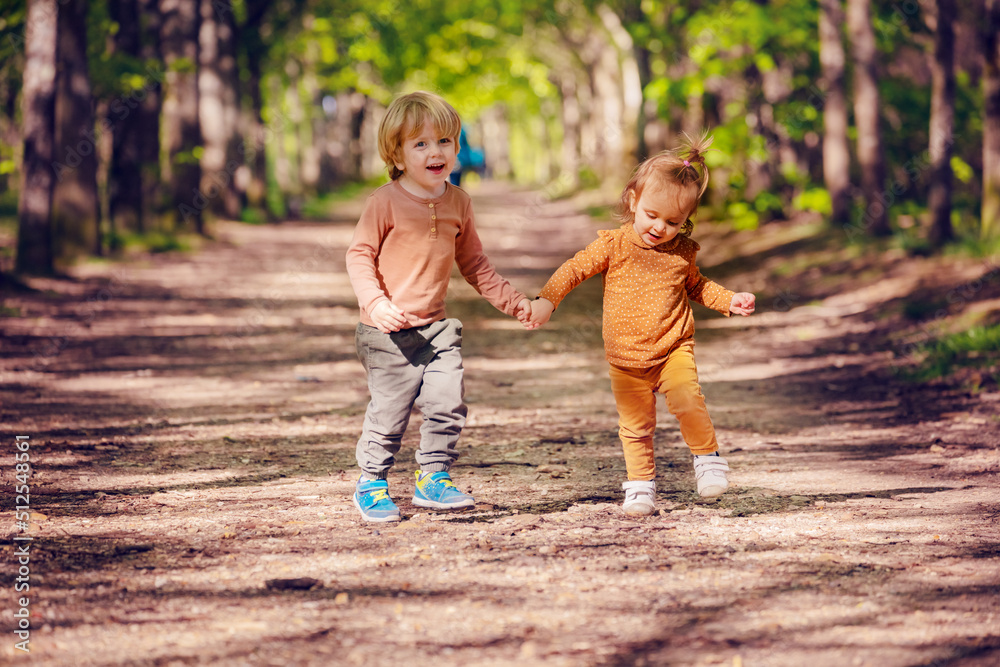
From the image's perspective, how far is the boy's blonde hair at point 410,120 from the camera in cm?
456

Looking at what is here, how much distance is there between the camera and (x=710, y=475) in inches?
192

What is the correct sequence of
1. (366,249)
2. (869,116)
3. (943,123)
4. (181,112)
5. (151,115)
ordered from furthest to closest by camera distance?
(181,112)
(151,115)
(869,116)
(943,123)
(366,249)

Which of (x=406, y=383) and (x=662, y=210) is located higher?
(x=662, y=210)

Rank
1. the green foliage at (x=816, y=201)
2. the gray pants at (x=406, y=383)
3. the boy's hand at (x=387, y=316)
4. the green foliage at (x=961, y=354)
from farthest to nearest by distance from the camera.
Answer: the green foliage at (x=816, y=201) → the green foliage at (x=961, y=354) → the gray pants at (x=406, y=383) → the boy's hand at (x=387, y=316)

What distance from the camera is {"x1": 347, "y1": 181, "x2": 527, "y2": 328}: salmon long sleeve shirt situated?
4.62 meters

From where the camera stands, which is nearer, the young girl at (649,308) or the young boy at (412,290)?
the young boy at (412,290)

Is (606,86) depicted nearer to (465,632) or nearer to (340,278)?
(340,278)

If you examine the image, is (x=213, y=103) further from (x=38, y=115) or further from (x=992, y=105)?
(x=992, y=105)

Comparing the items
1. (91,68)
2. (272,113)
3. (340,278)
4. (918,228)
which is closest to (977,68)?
(918,228)

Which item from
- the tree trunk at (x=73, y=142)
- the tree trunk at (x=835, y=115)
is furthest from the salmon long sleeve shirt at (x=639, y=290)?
the tree trunk at (x=835, y=115)

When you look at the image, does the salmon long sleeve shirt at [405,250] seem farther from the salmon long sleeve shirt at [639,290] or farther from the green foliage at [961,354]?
the green foliage at [961,354]

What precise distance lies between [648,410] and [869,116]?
12547 mm

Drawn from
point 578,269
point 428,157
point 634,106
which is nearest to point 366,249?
point 428,157

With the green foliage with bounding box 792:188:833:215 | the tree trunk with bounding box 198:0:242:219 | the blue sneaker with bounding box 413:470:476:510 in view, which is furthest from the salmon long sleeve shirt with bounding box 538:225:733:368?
the tree trunk with bounding box 198:0:242:219
